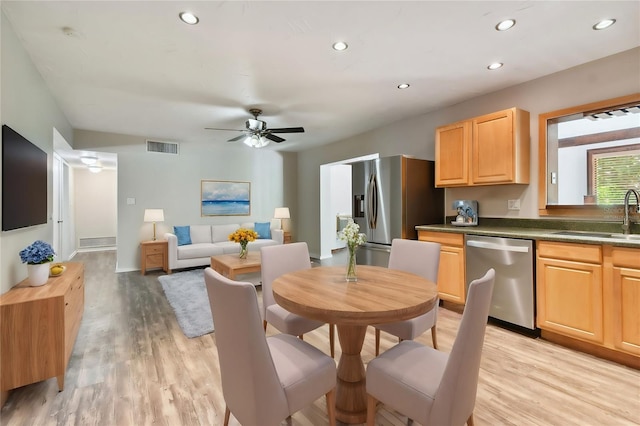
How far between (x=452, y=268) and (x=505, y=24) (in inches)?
89.5

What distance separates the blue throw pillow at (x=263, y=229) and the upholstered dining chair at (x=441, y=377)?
5.31 metres

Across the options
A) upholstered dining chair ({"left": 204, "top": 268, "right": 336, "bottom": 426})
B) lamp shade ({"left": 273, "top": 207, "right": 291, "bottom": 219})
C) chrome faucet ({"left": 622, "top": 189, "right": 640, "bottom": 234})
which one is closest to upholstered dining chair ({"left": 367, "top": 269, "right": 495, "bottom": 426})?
→ upholstered dining chair ({"left": 204, "top": 268, "right": 336, "bottom": 426})

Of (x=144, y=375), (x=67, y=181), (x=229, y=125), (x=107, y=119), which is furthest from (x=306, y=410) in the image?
(x=67, y=181)

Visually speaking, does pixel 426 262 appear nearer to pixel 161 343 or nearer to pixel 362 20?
pixel 362 20

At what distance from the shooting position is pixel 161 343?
8.73 ft

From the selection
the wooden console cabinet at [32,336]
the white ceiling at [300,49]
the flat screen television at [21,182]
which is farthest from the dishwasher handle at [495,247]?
A: the flat screen television at [21,182]

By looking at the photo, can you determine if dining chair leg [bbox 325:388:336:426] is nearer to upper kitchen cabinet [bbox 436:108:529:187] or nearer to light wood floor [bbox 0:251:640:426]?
light wood floor [bbox 0:251:640:426]

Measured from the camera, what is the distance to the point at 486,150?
126 inches

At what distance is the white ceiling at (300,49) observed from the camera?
201 cm

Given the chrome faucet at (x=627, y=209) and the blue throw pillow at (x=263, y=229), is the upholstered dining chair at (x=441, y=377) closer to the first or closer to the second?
the chrome faucet at (x=627, y=209)

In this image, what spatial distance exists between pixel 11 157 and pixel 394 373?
9.07 ft

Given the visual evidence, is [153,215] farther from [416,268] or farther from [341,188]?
[416,268]

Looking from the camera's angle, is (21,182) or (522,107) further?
(522,107)

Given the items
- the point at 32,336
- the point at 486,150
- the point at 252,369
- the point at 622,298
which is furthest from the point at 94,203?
the point at 622,298
